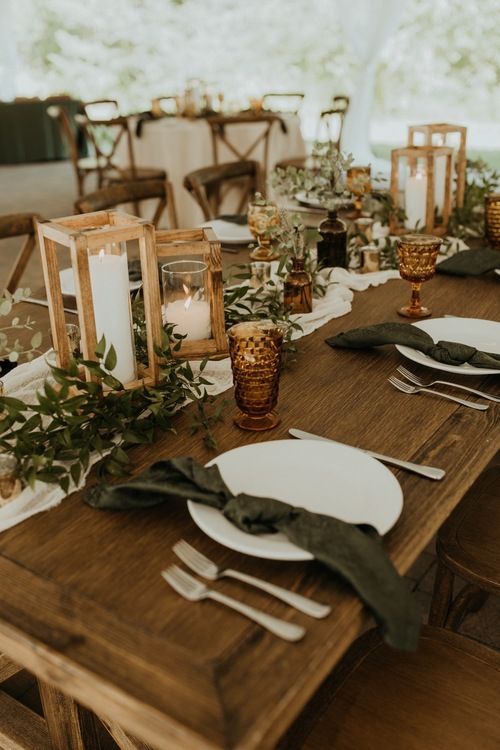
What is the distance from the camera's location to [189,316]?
1222mm

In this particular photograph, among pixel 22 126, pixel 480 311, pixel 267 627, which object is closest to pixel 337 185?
pixel 480 311

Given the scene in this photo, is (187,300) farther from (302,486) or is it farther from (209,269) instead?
(302,486)

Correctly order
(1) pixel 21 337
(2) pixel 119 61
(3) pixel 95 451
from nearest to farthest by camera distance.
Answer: (3) pixel 95 451 → (1) pixel 21 337 → (2) pixel 119 61

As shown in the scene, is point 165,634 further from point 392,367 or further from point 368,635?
point 392,367

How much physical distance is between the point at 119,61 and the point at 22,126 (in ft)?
7.86

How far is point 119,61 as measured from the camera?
35.1 feet

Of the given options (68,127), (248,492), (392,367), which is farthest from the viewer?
(68,127)

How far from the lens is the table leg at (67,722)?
1.05 meters

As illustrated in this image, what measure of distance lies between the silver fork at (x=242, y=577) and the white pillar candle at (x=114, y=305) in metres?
0.34

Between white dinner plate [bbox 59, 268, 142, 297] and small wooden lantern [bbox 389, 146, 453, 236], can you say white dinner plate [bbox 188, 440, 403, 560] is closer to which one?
white dinner plate [bbox 59, 268, 142, 297]

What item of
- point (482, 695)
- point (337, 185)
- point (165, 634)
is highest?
point (337, 185)

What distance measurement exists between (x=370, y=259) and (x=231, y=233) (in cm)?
50

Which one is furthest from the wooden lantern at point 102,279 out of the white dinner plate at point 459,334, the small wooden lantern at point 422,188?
the small wooden lantern at point 422,188

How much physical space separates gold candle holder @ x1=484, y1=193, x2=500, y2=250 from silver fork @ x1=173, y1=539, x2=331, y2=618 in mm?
1421
